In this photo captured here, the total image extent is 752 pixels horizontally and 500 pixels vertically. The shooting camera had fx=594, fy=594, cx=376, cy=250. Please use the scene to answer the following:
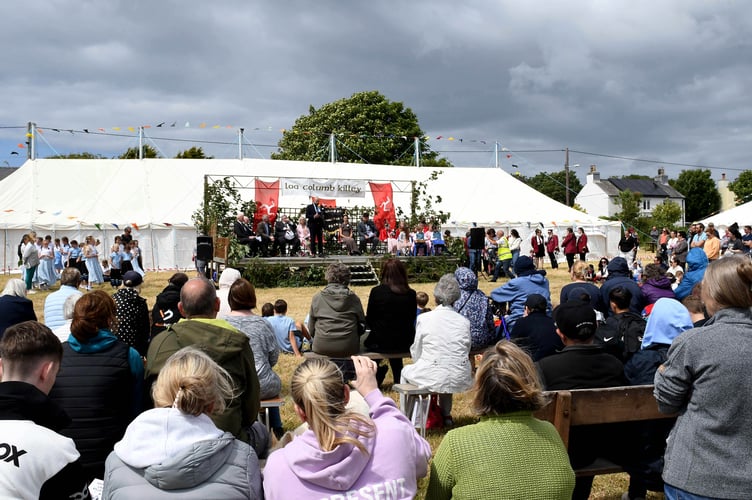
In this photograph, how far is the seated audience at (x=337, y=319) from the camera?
5.36 m

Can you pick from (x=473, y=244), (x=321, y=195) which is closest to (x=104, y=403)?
(x=473, y=244)

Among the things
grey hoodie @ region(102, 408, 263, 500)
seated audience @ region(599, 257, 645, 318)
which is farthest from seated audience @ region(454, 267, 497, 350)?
grey hoodie @ region(102, 408, 263, 500)

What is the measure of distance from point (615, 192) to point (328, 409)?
7360 centimetres

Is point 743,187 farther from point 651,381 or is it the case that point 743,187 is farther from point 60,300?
point 60,300

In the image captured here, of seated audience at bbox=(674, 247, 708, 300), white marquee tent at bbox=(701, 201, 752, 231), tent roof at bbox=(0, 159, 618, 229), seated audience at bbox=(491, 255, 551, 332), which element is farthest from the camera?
white marquee tent at bbox=(701, 201, 752, 231)

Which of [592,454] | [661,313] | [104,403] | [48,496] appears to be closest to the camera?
[48,496]

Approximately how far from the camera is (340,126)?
39844 millimetres

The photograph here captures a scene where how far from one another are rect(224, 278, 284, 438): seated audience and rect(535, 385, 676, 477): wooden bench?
1.82m

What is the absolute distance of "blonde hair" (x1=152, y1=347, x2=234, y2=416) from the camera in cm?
206

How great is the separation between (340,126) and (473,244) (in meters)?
24.9

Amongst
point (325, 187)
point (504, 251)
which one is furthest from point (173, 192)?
point (504, 251)

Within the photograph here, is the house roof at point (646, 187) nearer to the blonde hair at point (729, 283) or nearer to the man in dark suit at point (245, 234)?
the man in dark suit at point (245, 234)

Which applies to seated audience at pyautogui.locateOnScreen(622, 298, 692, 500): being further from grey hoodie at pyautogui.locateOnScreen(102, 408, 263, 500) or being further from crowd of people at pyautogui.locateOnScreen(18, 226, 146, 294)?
crowd of people at pyautogui.locateOnScreen(18, 226, 146, 294)

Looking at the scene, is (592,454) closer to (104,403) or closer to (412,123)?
(104,403)
